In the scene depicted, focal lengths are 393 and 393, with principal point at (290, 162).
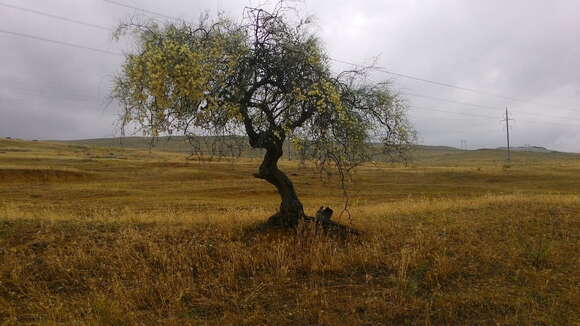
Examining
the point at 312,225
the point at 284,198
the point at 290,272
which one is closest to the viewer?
the point at 290,272

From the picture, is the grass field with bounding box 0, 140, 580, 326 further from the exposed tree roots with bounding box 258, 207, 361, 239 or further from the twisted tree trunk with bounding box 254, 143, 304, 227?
the twisted tree trunk with bounding box 254, 143, 304, 227

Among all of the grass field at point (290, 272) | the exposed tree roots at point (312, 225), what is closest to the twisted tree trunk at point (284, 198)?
the exposed tree roots at point (312, 225)

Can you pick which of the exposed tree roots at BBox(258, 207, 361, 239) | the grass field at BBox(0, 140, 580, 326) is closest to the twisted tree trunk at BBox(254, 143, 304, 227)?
the exposed tree roots at BBox(258, 207, 361, 239)

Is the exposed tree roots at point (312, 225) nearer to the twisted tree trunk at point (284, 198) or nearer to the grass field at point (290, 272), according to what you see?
the twisted tree trunk at point (284, 198)

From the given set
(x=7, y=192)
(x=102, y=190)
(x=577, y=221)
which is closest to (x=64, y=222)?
(x=577, y=221)

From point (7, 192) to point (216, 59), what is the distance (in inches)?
968

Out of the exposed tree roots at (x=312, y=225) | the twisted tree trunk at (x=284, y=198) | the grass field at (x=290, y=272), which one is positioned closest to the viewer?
the grass field at (x=290, y=272)

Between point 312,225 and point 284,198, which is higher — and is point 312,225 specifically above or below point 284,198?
below

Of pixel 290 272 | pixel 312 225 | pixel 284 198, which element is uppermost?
pixel 284 198

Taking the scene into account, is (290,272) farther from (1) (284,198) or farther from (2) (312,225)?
(1) (284,198)

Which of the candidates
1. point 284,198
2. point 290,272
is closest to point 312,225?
point 284,198

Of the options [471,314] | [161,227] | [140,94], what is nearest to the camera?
[471,314]

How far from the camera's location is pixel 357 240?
9484 millimetres

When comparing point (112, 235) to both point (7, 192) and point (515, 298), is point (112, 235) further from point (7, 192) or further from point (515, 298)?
point (7, 192)
